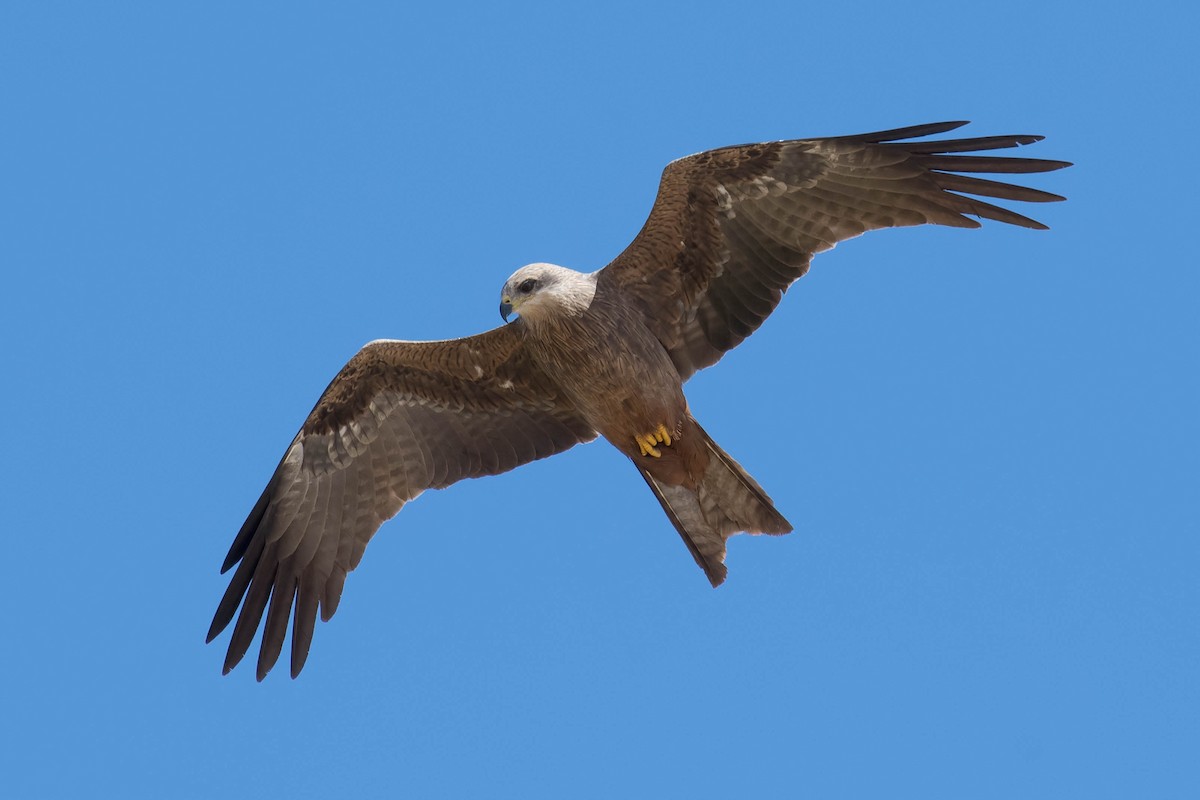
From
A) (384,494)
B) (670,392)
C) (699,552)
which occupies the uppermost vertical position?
(384,494)

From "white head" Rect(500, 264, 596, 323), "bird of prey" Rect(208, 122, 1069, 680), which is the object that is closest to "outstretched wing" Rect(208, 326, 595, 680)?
"bird of prey" Rect(208, 122, 1069, 680)

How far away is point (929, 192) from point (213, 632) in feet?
20.6

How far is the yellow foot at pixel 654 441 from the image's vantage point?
1100 cm

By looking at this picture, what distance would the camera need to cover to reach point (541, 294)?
432 inches

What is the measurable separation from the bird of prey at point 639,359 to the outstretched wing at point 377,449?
0.02m

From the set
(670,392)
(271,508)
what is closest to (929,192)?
(670,392)

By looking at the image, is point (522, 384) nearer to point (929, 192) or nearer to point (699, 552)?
point (699, 552)

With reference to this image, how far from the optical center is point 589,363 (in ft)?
36.3

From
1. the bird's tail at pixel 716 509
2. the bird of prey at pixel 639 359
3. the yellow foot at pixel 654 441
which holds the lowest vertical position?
the bird's tail at pixel 716 509

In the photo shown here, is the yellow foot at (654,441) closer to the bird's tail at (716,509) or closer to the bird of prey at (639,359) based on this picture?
the bird of prey at (639,359)

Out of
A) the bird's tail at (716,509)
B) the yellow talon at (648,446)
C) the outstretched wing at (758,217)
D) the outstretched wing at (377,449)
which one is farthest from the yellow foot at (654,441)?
the outstretched wing at (377,449)

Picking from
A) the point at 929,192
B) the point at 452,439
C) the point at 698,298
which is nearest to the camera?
the point at 929,192

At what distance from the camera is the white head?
36.0 feet

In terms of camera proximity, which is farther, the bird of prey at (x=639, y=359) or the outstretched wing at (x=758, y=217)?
the bird of prey at (x=639, y=359)
